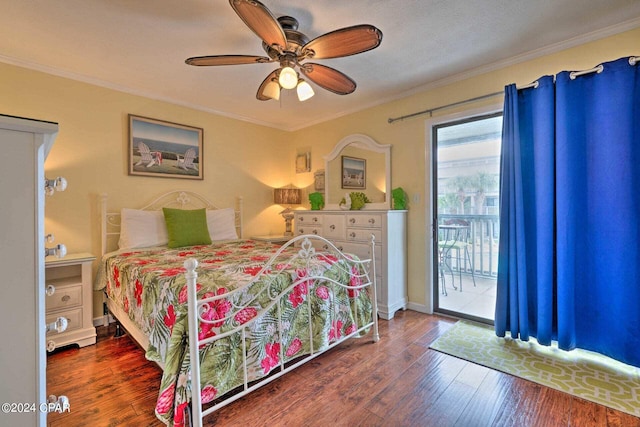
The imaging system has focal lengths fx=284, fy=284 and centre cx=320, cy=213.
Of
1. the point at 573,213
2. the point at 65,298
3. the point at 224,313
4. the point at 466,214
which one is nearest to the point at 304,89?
the point at 224,313

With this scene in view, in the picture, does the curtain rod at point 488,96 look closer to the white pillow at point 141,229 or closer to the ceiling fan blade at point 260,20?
the ceiling fan blade at point 260,20

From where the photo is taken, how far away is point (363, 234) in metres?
3.14

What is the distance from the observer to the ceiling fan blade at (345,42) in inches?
60.8

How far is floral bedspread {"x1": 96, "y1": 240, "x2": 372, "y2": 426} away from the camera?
1.43 m

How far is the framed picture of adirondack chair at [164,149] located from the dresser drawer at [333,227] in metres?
1.72

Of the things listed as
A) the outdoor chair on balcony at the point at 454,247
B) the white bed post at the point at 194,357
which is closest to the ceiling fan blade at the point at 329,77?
the white bed post at the point at 194,357

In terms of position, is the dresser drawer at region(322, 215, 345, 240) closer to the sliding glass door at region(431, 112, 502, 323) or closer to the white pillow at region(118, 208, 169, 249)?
the sliding glass door at region(431, 112, 502, 323)

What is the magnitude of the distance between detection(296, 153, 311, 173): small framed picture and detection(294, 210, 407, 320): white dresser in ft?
3.99

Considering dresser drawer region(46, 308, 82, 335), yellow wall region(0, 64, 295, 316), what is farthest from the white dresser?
dresser drawer region(46, 308, 82, 335)

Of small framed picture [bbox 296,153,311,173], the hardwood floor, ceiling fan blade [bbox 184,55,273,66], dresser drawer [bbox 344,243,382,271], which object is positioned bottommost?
the hardwood floor

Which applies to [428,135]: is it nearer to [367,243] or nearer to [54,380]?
→ [367,243]

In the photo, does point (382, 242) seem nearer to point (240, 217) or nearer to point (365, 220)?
point (365, 220)

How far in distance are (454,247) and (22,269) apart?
10.8 ft

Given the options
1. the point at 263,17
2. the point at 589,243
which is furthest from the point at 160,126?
the point at 589,243
